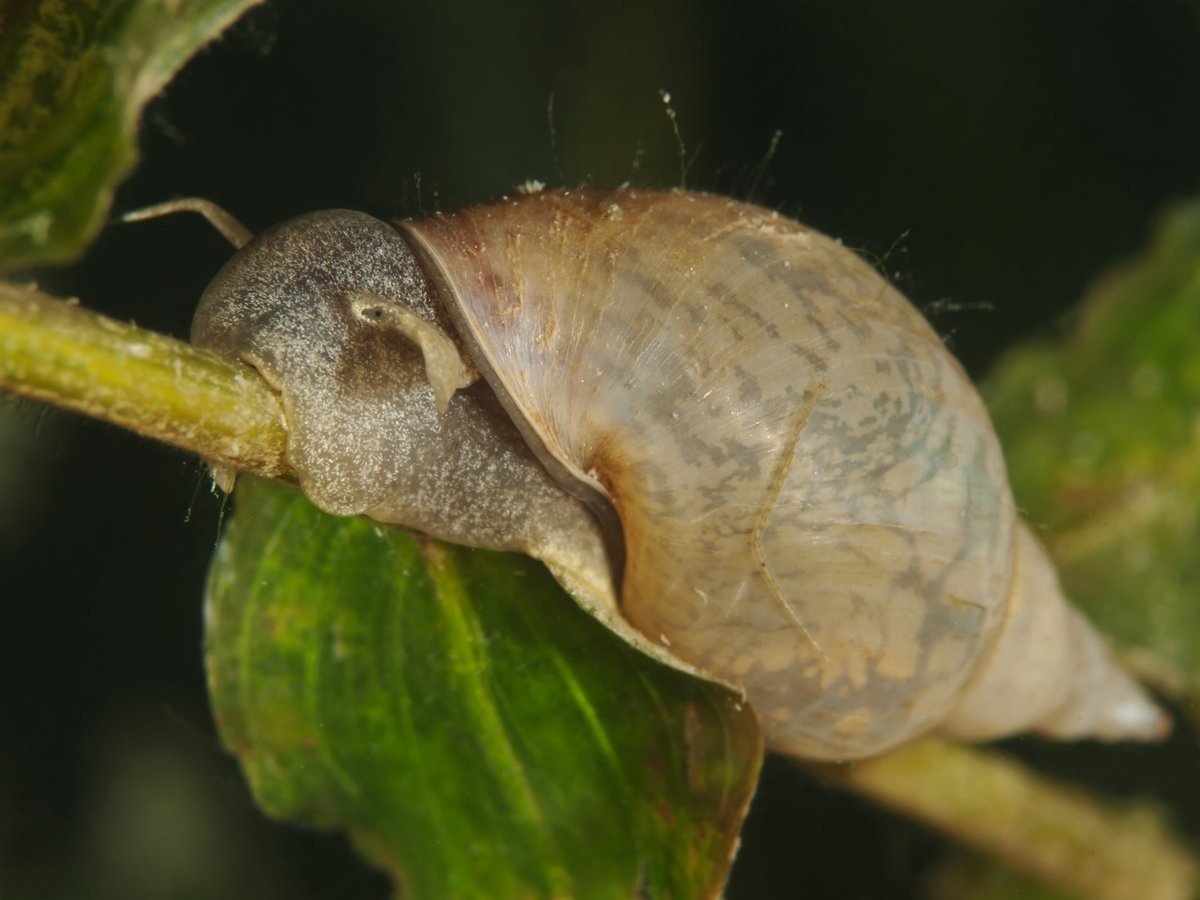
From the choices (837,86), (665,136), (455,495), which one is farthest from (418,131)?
(455,495)

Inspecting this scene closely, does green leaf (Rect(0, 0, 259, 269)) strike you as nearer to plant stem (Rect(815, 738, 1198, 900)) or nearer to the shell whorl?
the shell whorl

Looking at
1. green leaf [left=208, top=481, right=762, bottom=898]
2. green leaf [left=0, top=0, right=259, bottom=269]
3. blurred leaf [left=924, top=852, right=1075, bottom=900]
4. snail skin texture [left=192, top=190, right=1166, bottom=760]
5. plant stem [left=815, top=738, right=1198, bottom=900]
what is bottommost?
blurred leaf [left=924, top=852, right=1075, bottom=900]

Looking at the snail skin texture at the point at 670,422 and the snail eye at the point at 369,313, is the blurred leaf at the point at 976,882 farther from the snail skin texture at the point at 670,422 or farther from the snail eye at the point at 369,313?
the snail eye at the point at 369,313

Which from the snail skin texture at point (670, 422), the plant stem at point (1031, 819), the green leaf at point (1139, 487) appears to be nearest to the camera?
the snail skin texture at point (670, 422)

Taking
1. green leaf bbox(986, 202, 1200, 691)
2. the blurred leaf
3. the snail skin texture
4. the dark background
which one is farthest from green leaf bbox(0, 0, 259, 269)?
the blurred leaf

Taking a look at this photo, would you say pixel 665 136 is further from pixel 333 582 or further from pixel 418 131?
pixel 333 582

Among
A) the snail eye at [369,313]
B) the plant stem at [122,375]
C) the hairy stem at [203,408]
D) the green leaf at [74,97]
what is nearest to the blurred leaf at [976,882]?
the hairy stem at [203,408]

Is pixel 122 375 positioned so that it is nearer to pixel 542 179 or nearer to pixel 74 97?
pixel 74 97

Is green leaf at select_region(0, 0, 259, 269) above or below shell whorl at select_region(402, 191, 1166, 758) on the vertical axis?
above

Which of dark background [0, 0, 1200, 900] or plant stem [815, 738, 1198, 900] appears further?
dark background [0, 0, 1200, 900]
